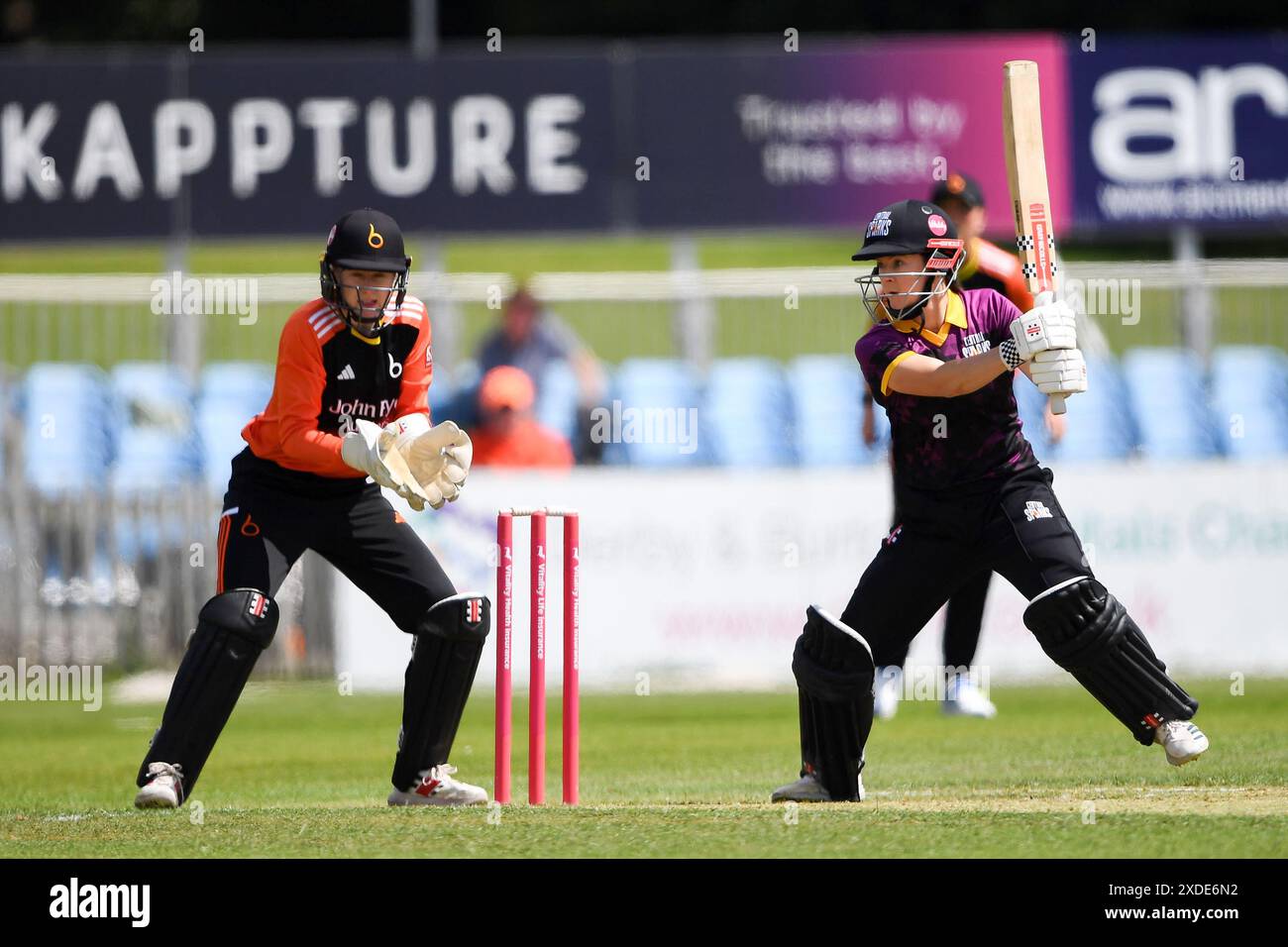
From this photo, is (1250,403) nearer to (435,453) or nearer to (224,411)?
(224,411)

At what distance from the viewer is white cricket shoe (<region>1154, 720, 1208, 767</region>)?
696cm

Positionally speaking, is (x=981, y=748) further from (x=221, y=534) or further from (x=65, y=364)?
(x=65, y=364)

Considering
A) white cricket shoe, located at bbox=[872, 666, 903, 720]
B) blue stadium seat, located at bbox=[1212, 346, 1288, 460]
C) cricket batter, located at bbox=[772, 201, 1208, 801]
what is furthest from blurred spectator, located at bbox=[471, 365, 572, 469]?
cricket batter, located at bbox=[772, 201, 1208, 801]

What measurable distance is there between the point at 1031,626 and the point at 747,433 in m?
7.00

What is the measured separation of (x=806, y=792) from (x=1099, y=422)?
7.06 m

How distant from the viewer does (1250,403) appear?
14086 millimetres

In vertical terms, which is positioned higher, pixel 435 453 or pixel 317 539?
pixel 435 453

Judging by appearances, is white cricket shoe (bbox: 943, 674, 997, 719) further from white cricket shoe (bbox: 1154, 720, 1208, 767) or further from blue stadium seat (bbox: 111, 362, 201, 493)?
blue stadium seat (bbox: 111, 362, 201, 493)

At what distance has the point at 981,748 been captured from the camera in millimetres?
9312

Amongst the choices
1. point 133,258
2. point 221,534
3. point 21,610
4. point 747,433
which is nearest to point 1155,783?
point 221,534

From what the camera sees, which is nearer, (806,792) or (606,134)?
(806,792)

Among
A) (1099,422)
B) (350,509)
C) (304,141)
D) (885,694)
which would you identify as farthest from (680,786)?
(304,141)

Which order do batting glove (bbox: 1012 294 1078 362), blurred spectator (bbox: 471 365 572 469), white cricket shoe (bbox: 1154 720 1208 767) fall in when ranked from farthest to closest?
blurred spectator (bbox: 471 365 572 469), white cricket shoe (bbox: 1154 720 1208 767), batting glove (bbox: 1012 294 1078 362)

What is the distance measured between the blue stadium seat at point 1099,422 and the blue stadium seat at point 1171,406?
108 millimetres
